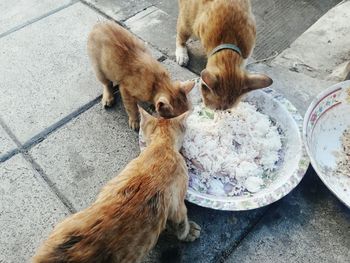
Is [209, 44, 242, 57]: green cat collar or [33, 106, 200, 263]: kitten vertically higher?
[33, 106, 200, 263]: kitten

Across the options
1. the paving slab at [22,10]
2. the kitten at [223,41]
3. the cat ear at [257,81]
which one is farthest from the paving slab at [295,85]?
the paving slab at [22,10]

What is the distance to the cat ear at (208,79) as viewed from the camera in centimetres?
255

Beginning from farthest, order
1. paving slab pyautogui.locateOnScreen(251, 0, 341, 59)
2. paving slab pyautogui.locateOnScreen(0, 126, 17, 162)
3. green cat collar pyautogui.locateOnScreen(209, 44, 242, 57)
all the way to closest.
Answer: paving slab pyautogui.locateOnScreen(251, 0, 341, 59)
paving slab pyautogui.locateOnScreen(0, 126, 17, 162)
green cat collar pyautogui.locateOnScreen(209, 44, 242, 57)

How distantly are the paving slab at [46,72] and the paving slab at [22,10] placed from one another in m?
0.15

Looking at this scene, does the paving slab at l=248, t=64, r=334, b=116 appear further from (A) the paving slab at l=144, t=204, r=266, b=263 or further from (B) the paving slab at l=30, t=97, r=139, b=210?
(B) the paving slab at l=30, t=97, r=139, b=210

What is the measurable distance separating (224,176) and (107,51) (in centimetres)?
135

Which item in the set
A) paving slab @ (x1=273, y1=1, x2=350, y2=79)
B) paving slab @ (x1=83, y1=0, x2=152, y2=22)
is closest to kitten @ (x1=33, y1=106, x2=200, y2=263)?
paving slab @ (x1=273, y1=1, x2=350, y2=79)

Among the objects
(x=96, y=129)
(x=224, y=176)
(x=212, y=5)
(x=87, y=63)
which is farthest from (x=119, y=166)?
(x=212, y=5)

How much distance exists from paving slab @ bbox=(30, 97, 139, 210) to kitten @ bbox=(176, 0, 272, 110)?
2.59 ft

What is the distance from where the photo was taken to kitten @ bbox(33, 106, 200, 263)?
1660mm

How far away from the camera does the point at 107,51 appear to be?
2.94 metres

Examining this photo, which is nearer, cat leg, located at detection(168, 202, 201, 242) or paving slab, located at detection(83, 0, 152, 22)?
cat leg, located at detection(168, 202, 201, 242)

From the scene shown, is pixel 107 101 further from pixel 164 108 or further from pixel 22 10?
pixel 22 10

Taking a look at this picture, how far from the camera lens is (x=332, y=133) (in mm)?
2875
